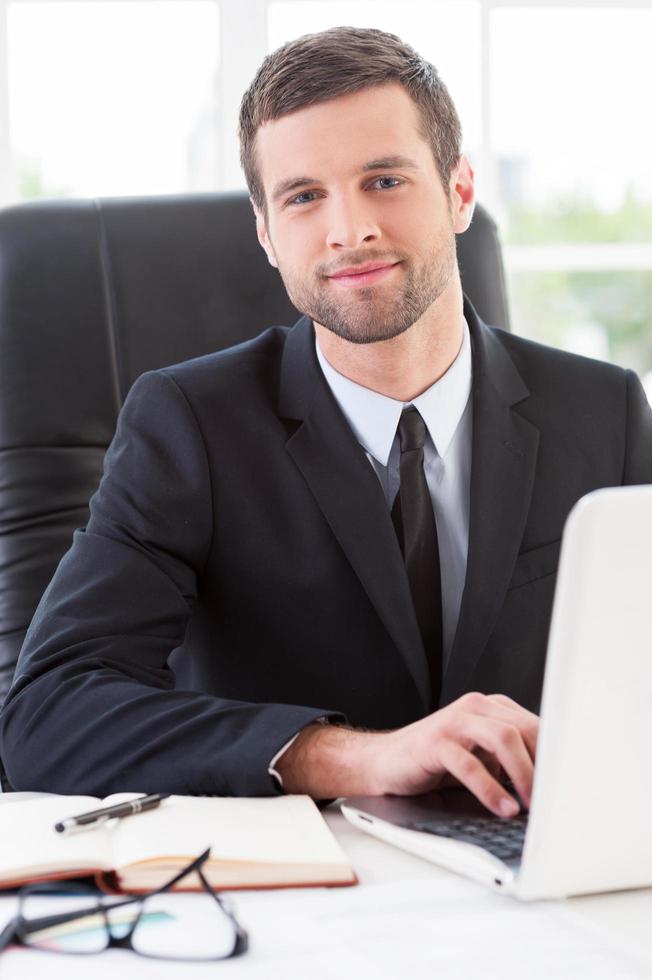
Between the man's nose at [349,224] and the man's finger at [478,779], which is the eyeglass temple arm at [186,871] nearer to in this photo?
the man's finger at [478,779]

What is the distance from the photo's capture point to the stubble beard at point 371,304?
143 cm

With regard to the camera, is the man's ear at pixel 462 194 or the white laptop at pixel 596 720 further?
the man's ear at pixel 462 194

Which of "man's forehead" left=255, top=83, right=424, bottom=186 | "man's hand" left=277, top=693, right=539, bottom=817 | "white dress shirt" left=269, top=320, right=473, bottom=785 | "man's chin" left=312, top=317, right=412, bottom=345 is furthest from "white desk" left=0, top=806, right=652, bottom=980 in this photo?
"man's forehead" left=255, top=83, right=424, bottom=186

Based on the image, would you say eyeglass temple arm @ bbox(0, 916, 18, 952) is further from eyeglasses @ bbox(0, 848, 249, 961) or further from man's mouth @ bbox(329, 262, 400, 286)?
man's mouth @ bbox(329, 262, 400, 286)

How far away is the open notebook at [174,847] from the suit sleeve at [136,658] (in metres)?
0.11

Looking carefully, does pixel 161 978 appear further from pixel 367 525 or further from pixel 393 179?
pixel 393 179

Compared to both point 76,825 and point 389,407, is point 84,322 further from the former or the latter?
point 76,825

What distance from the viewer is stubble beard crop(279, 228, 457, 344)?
143 centimetres

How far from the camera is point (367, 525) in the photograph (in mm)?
1349

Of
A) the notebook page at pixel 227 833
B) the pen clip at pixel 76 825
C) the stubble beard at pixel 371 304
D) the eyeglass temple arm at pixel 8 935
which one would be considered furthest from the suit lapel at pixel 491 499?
the eyeglass temple arm at pixel 8 935

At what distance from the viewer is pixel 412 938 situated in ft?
2.30

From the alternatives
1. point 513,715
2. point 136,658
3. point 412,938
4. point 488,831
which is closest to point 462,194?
point 136,658

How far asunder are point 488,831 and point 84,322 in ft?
3.24

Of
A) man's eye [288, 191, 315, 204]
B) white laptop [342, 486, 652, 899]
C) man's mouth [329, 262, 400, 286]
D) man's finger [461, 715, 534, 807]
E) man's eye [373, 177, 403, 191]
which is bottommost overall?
man's finger [461, 715, 534, 807]
